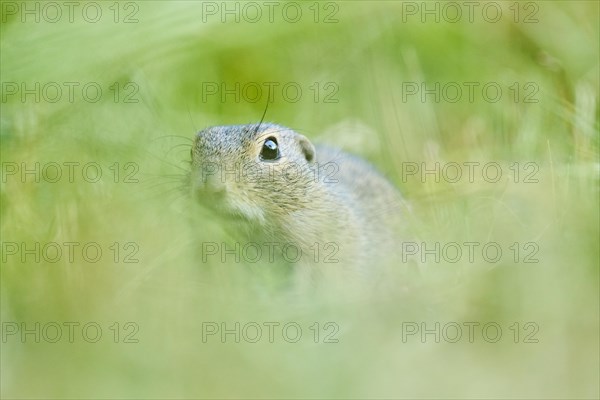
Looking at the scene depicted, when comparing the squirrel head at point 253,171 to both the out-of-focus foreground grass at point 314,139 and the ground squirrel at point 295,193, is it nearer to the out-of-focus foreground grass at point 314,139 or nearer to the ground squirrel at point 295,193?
the ground squirrel at point 295,193

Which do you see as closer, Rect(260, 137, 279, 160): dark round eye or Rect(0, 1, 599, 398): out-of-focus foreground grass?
Rect(0, 1, 599, 398): out-of-focus foreground grass

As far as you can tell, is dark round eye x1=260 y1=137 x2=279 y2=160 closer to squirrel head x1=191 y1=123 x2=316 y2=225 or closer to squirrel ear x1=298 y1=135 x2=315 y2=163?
squirrel head x1=191 y1=123 x2=316 y2=225

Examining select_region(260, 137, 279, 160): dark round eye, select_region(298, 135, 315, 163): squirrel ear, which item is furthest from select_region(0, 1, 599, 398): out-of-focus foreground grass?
select_region(298, 135, 315, 163): squirrel ear

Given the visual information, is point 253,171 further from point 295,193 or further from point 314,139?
point 314,139

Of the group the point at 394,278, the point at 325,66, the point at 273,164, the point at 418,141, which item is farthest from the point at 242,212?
A: the point at 325,66

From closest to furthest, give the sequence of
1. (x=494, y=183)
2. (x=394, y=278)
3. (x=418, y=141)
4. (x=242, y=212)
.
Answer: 1. (x=242, y=212)
2. (x=394, y=278)
3. (x=494, y=183)
4. (x=418, y=141)

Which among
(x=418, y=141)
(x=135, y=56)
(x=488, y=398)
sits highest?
(x=135, y=56)

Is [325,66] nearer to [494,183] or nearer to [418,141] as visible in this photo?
[418,141]
